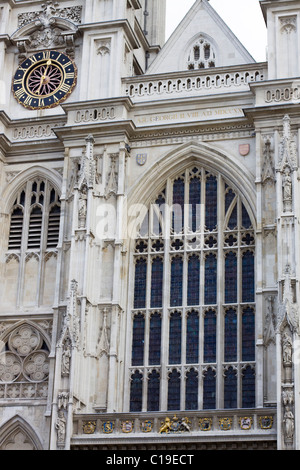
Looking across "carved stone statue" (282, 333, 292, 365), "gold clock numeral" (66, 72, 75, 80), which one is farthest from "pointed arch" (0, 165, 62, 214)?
"carved stone statue" (282, 333, 292, 365)

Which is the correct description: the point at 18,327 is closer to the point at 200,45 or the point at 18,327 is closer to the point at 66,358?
the point at 66,358

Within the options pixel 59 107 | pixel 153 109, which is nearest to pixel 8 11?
pixel 59 107

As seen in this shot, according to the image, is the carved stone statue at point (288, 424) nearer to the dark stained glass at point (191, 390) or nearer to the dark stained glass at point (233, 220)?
the dark stained glass at point (191, 390)

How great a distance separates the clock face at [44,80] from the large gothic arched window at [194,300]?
5018mm

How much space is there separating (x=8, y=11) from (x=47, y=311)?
10.7 meters

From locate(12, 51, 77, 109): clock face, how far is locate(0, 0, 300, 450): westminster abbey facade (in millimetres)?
45

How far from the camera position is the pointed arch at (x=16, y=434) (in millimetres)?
28328

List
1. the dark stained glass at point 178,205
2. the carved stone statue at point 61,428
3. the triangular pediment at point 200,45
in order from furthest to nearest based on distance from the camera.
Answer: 1. the triangular pediment at point 200,45
2. the dark stained glass at point 178,205
3. the carved stone statue at point 61,428

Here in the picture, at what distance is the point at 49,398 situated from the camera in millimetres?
27906

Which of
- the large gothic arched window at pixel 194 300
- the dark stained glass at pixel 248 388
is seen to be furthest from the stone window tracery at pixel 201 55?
the dark stained glass at pixel 248 388

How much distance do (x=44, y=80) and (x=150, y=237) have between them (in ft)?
22.3

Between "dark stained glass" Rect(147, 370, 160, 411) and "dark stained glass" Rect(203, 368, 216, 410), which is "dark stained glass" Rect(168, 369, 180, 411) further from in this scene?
"dark stained glass" Rect(203, 368, 216, 410)

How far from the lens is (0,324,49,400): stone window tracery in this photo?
95.0 ft

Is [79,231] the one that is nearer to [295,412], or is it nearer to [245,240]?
[245,240]
